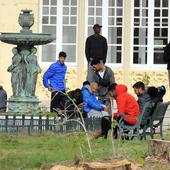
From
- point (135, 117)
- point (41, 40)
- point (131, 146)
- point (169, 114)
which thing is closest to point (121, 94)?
point (135, 117)

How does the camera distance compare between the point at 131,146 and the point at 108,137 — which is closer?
the point at 131,146

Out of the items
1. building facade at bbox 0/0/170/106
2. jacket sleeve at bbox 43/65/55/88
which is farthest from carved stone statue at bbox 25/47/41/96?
building facade at bbox 0/0/170/106

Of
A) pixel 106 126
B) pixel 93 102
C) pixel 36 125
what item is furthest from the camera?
pixel 93 102

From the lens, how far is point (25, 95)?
21.8m

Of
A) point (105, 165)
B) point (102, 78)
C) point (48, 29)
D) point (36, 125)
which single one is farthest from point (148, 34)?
point (105, 165)

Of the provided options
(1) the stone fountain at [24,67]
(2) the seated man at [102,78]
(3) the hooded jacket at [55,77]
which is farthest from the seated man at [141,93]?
(3) the hooded jacket at [55,77]

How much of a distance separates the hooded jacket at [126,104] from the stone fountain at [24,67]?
3.57m

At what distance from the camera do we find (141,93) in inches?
763

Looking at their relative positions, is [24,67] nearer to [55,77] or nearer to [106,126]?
[55,77]

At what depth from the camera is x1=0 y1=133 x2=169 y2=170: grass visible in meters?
14.4

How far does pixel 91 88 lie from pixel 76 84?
11.7 metres

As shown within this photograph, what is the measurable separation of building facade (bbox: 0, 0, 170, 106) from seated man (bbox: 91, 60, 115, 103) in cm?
1022

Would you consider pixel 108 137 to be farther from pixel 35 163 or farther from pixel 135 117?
pixel 35 163

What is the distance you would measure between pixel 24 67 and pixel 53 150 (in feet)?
18.7
